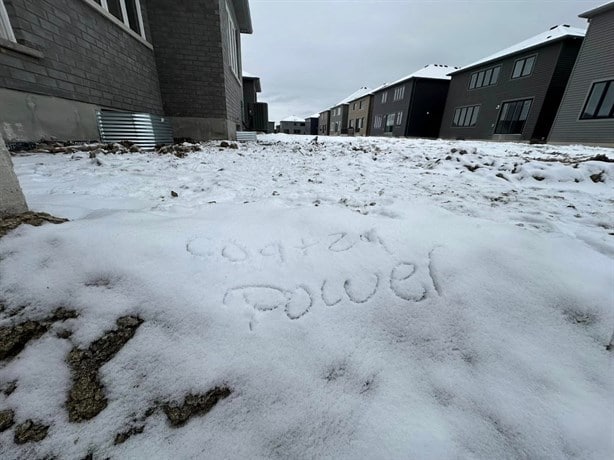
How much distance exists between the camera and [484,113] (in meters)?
18.4

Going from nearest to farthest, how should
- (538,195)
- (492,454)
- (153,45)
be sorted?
(492,454), (538,195), (153,45)

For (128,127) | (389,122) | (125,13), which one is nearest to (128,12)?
(125,13)

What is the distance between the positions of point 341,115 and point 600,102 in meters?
36.0

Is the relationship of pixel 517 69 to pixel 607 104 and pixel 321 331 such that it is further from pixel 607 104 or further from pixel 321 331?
pixel 321 331

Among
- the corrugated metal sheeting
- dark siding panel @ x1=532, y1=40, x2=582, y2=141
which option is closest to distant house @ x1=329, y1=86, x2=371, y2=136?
dark siding panel @ x1=532, y1=40, x2=582, y2=141

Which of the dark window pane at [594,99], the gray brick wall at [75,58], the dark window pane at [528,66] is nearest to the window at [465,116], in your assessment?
the dark window pane at [528,66]

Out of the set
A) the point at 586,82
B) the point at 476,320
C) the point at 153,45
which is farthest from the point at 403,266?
the point at 586,82

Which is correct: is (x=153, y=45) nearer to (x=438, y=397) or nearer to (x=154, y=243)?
(x=154, y=243)

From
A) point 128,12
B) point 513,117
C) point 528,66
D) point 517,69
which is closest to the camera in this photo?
point 128,12

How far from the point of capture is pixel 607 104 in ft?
35.4

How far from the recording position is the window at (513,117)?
15781mm

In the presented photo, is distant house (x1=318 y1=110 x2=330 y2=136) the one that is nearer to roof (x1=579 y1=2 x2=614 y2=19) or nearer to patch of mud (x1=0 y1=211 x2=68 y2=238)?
roof (x1=579 y1=2 x2=614 y2=19)

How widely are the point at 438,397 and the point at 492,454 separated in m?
0.18

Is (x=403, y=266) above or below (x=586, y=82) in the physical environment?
below
